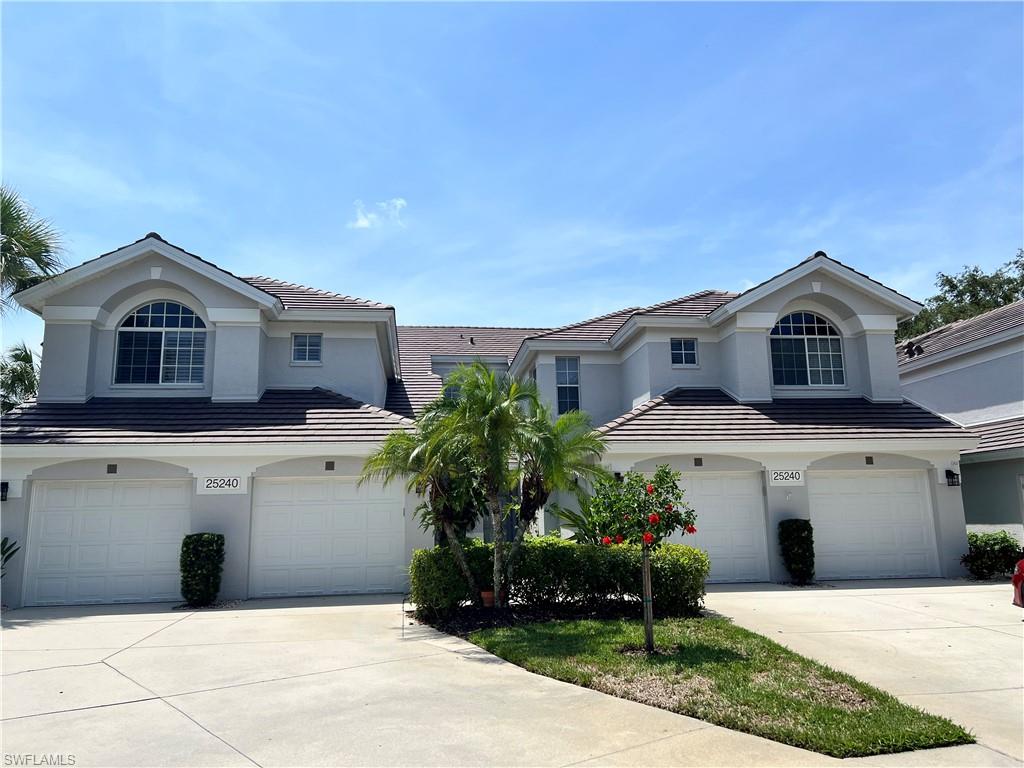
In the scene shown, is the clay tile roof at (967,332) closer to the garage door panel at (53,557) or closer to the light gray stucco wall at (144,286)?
the light gray stucco wall at (144,286)

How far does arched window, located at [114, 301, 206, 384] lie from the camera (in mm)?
15578

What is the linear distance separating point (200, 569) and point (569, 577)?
6833mm

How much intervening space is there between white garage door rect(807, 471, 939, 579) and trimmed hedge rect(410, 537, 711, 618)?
598cm

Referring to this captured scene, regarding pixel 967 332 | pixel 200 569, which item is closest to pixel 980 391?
pixel 967 332

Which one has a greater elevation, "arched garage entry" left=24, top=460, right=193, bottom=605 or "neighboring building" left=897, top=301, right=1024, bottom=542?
"neighboring building" left=897, top=301, right=1024, bottom=542

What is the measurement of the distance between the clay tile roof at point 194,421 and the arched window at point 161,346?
659mm

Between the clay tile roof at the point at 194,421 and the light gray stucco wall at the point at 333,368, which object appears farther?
the light gray stucco wall at the point at 333,368

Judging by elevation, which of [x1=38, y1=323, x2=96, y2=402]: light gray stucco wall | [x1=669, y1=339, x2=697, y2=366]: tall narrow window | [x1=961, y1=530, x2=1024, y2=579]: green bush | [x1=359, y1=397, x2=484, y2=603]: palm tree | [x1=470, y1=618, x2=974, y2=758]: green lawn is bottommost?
[x1=470, y1=618, x2=974, y2=758]: green lawn

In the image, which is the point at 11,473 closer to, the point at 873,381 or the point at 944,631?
the point at 944,631

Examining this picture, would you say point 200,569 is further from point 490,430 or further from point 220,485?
point 490,430

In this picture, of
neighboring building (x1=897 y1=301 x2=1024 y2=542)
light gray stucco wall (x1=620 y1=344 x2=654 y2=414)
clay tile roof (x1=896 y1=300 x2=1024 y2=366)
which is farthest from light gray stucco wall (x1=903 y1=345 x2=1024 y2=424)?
light gray stucco wall (x1=620 y1=344 x2=654 y2=414)

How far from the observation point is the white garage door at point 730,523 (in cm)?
1491

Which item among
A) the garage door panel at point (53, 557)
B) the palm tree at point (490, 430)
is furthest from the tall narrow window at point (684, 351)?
the garage door panel at point (53, 557)

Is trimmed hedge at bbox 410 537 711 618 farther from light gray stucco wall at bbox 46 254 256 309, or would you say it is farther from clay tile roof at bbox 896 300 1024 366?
clay tile roof at bbox 896 300 1024 366
